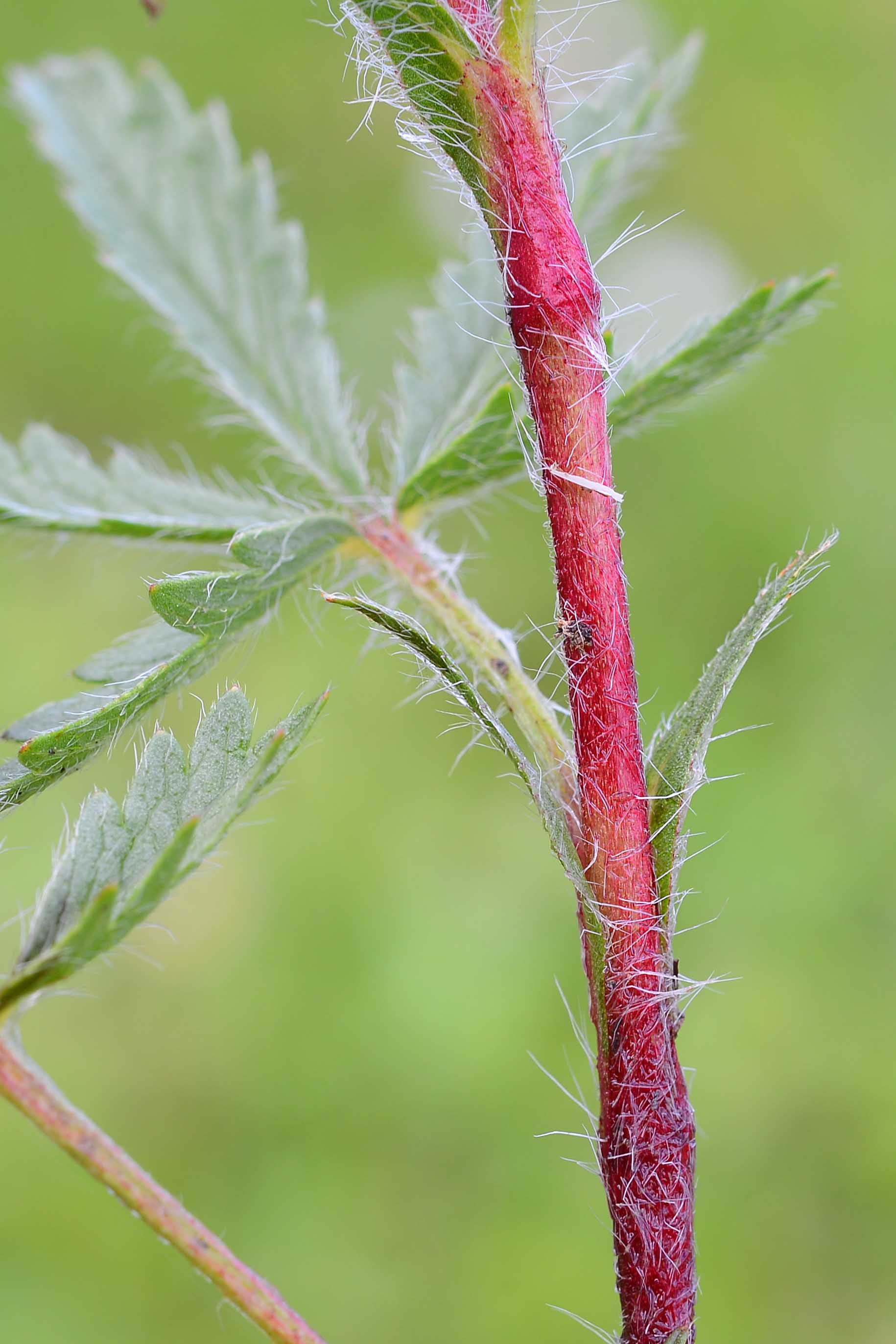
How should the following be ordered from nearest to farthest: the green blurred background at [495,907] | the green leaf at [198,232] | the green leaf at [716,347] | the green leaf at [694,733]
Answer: the green leaf at [694,733] < the green leaf at [716,347] < the green leaf at [198,232] < the green blurred background at [495,907]

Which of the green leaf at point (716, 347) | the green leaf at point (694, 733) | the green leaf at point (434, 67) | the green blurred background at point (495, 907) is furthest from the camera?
the green blurred background at point (495, 907)

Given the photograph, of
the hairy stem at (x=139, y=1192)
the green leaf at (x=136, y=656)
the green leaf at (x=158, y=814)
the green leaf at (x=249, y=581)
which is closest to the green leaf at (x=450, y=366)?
the green leaf at (x=249, y=581)

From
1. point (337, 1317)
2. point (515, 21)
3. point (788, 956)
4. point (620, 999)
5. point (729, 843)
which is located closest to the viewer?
point (515, 21)

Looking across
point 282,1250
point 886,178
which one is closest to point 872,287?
point 886,178

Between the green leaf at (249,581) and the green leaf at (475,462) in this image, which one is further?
the green leaf at (475,462)

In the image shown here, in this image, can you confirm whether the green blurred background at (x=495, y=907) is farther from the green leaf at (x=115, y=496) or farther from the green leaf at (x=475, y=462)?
the green leaf at (x=475, y=462)

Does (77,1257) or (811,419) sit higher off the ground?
(811,419)

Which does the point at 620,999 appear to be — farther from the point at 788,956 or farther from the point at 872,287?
the point at 872,287
